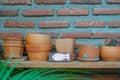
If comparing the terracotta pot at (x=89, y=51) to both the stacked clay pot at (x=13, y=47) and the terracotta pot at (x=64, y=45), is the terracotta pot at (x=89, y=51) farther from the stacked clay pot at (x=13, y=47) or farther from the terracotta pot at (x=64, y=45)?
the stacked clay pot at (x=13, y=47)

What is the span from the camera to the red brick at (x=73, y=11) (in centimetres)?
170

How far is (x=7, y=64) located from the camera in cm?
144

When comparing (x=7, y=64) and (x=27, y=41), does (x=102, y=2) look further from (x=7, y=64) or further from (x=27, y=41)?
(x=7, y=64)

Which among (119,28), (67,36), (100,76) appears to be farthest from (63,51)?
(119,28)

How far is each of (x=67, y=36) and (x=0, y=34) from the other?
1.70 feet

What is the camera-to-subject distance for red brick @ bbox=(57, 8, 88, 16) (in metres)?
1.70

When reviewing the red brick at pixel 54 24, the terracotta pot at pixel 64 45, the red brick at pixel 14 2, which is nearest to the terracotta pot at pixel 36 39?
the terracotta pot at pixel 64 45

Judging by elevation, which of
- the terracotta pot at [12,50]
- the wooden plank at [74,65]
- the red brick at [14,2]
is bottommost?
the wooden plank at [74,65]

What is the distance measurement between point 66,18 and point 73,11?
8 cm

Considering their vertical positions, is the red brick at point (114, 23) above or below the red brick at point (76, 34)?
above

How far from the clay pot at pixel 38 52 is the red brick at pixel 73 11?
32cm

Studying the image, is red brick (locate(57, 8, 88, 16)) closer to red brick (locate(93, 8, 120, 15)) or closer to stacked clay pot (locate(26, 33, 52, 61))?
red brick (locate(93, 8, 120, 15))

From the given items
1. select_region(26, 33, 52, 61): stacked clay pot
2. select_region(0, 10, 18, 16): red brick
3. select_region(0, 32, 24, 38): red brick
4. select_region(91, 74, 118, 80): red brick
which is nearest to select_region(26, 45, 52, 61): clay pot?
select_region(26, 33, 52, 61): stacked clay pot

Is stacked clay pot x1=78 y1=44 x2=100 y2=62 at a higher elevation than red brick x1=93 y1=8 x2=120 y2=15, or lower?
lower
